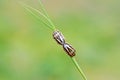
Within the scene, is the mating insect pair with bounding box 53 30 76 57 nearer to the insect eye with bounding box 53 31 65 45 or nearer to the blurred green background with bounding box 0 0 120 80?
the insect eye with bounding box 53 31 65 45

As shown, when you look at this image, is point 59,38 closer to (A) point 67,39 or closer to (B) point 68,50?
(B) point 68,50

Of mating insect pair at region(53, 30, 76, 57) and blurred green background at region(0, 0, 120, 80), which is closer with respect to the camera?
mating insect pair at region(53, 30, 76, 57)

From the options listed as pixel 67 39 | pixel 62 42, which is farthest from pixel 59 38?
pixel 67 39

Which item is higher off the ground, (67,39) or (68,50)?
(67,39)

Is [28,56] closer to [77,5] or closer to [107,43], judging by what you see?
[107,43]

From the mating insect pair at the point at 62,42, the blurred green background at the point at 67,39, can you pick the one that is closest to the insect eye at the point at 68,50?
the mating insect pair at the point at 62,42

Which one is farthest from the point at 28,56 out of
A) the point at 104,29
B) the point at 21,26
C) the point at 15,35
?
the point at 104,29

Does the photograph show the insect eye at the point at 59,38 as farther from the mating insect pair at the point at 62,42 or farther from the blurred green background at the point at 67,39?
the blurred green background at the point at 67,39

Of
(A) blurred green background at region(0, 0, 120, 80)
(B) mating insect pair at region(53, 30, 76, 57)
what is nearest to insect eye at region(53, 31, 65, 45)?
(B) mating insect pair at region(53, 30, 76, 57)

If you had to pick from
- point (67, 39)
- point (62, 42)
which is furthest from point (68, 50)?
point (67, 39)

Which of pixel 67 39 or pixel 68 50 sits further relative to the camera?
pixel 67 39
